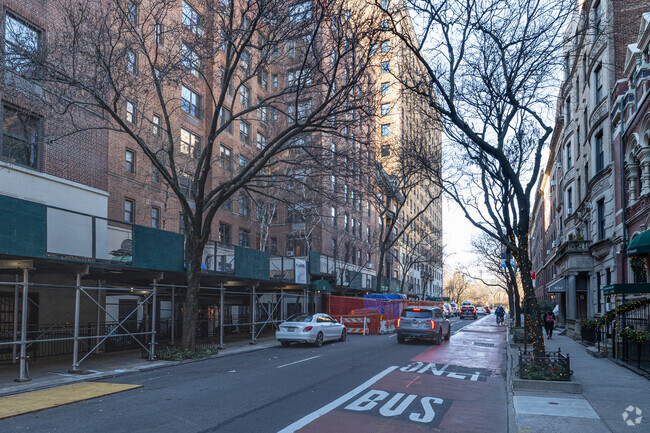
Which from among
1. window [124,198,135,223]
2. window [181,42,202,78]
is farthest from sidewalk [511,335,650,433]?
window [124,198,135,223]

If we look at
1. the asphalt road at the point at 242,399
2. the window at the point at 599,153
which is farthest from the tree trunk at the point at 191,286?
the window at the point at 599,153

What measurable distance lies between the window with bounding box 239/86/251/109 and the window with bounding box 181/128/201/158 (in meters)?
6.34

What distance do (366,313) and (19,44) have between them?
2421 centimetres

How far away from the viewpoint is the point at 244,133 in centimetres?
3878

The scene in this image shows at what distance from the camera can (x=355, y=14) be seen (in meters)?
15.6

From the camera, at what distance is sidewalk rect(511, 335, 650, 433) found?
26.8ft

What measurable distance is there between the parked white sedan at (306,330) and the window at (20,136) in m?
12.0

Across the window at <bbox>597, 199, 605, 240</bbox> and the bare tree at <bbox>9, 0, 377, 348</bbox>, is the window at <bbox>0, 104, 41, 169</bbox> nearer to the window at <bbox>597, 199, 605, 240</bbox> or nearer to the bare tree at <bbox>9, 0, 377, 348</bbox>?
the bare tree at <bbox>9, 0, 377, 348</bbox>

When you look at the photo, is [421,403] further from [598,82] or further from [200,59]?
[598,82]

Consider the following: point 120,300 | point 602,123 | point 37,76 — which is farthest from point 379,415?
point 602,123

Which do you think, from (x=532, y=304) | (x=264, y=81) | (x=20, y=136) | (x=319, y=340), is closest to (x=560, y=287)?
(x=319, y=340)

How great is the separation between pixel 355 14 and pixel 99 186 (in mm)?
12842

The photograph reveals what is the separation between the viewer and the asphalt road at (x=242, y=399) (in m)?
8.28

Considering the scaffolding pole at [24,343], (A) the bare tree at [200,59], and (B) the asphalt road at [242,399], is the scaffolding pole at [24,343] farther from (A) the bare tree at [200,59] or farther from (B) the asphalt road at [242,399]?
(A) the bare tree at [200,59]
